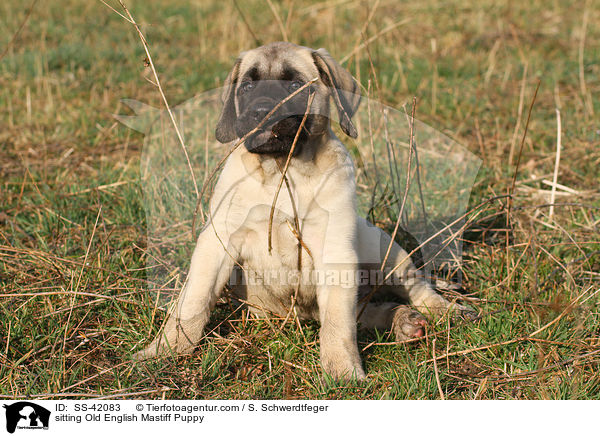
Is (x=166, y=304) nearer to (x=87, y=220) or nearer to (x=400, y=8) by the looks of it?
(x=87, y=220)

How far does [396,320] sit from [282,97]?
4.07 feet

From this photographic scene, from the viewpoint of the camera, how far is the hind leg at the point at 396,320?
3070mm

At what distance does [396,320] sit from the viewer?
3.17 metres

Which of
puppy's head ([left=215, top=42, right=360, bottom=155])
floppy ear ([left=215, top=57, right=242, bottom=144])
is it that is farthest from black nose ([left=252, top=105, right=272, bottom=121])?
floppy ear ([left=215, top=57, right=242, bottom=144])

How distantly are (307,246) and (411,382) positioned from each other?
0.75 m

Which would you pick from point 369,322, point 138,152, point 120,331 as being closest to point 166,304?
point 120,331

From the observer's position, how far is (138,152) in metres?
5.11

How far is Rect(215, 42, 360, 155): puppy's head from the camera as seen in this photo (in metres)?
2.80

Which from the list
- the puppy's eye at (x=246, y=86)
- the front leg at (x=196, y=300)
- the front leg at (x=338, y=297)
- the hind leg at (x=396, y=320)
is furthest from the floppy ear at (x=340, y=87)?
the hind leg at (x=396, y=320)

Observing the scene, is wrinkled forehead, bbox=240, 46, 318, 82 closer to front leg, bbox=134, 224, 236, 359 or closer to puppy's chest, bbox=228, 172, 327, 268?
puppy's chest, bbox=228, 172, 327, 268

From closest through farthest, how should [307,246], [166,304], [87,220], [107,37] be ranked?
[307,246] < [166,304] < [87,220] < [107,37]
